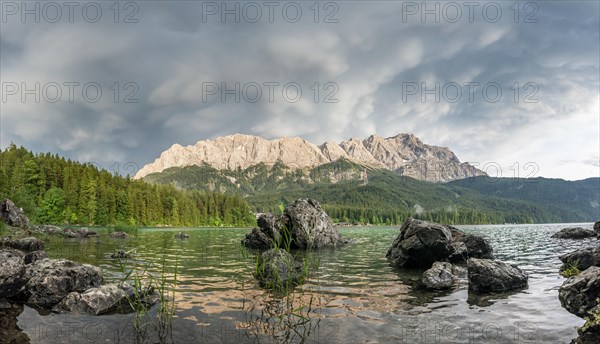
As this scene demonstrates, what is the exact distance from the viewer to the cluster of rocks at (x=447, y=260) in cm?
1897

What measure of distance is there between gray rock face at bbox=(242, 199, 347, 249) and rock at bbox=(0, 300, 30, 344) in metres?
40.5

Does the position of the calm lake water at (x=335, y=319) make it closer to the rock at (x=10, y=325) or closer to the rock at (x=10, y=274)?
the rock at (x=10, y=325)

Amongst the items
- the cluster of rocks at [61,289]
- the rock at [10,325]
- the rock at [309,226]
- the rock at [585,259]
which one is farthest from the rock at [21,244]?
the rock at [585,259]

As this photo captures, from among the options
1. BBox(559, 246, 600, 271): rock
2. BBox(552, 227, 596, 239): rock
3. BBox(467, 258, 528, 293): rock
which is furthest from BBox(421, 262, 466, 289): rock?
BBox(552, 227, 596, 239): rock

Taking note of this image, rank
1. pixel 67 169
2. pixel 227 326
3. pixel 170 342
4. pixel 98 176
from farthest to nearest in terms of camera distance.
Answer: pixel 98 176 < pixel 67 169 < pixel 227 326 < pixel 170 342

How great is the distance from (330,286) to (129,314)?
1057cm

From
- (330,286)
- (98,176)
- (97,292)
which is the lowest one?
(330,286)

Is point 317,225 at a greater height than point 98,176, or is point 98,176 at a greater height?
point 98,176

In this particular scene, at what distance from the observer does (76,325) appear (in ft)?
39.2

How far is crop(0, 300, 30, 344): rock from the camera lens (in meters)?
10.3

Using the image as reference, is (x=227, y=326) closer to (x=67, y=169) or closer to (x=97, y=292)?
(x=97, y=292)

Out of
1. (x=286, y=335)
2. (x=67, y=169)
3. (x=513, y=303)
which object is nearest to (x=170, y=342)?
(x=286, y=335)

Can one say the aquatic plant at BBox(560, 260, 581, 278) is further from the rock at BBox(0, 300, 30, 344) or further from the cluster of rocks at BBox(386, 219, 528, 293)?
the rock at BBox(0, 300, 30, 344)

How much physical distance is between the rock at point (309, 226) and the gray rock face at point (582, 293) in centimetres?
4086
